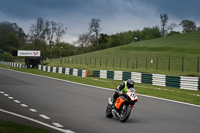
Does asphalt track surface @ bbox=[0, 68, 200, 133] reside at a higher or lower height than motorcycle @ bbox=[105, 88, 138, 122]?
lower

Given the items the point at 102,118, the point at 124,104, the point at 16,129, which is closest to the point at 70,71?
the point at 102,118

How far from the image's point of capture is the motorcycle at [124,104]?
32.2 feet

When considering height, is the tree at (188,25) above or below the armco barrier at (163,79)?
above

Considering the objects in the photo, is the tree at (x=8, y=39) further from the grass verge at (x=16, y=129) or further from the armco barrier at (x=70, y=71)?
the grass verge at (x=16, y=129)

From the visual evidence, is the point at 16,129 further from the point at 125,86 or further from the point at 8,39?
the point at 8,39

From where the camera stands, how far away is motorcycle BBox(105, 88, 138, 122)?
387 inches

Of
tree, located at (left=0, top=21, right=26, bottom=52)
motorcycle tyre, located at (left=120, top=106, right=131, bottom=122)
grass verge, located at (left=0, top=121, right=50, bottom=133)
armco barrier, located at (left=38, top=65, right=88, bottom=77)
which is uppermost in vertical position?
tree, located at (left=0, top=21, right=26, bottom=52)

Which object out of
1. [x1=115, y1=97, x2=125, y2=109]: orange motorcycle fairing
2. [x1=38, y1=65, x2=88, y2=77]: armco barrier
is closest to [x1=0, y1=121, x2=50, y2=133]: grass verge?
[x1=115, y1=97, x2=125, y2=109]: orange motorcycle fairing

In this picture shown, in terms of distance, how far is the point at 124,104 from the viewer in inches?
398

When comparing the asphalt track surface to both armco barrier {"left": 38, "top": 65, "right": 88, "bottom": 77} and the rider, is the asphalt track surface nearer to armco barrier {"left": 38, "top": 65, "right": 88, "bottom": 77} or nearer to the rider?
the rider

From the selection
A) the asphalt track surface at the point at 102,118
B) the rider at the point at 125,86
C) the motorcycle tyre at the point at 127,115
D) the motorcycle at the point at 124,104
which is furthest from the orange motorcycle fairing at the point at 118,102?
the asphalt track surface at the point at 102,118

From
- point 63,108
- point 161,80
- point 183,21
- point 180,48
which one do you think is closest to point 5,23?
point 183,21

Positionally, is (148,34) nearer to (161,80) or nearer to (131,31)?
(131,31)

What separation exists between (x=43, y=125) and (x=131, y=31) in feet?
539
